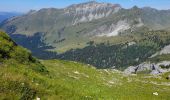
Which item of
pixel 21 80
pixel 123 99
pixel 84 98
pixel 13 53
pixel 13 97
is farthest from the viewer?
pixel 13 53

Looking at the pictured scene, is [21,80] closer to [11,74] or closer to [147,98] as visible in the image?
[11,74]

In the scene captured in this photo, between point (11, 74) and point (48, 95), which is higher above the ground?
point (11, 74)

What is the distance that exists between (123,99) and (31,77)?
9745 mm

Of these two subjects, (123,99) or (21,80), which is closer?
(21,80)

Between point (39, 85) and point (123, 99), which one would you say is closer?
point (39, 85)

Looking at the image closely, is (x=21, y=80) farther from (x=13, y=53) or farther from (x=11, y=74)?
(x=13, y=53)

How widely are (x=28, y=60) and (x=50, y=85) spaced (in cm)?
1161

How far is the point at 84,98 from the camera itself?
61.1 ft

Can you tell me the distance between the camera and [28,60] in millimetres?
30438

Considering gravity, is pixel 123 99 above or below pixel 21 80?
below

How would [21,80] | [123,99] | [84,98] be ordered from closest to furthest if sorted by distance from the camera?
1. [21,80]
2. [84,98]
3. [123,99]

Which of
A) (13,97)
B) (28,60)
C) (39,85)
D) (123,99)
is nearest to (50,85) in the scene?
(39,85)

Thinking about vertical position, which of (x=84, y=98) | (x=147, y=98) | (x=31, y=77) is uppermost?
(x=31, y=77)

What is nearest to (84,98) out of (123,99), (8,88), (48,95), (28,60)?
(48,95)
